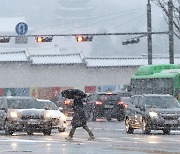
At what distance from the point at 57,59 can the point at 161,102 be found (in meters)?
51.5

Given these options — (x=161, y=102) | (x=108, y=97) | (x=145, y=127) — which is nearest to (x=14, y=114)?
(x=145, y=127)

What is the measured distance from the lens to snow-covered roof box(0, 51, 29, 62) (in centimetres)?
8594

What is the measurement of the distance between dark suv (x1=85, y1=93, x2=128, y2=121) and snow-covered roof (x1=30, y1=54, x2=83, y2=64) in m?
31.5

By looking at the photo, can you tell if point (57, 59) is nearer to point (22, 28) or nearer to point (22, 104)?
point (22, 28)

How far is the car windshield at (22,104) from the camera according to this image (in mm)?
35844

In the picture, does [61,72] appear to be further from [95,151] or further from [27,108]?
[95,151]

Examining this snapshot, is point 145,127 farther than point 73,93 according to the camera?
Yes

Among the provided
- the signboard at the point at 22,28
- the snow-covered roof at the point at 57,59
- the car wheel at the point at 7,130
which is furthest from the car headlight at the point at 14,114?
the snow-covered roof at the point at 57,59

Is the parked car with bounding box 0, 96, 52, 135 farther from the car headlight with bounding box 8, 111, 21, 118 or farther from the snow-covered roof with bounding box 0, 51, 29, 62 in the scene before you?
the snow-covered roof with bounding box 0, 51, 29, 62

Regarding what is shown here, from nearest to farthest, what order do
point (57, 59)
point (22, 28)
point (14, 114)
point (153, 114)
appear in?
point (14, 114), point (153, 114), point (22, 28), point (57, 59)

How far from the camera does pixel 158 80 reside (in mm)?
53312

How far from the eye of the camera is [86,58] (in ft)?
290

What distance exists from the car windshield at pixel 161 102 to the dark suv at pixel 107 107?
17.1m

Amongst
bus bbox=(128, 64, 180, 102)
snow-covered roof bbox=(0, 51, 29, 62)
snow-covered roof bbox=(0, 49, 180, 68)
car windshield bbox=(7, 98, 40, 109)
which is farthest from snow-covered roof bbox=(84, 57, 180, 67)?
car windshield bbox=(7, 98, 40, 109)
